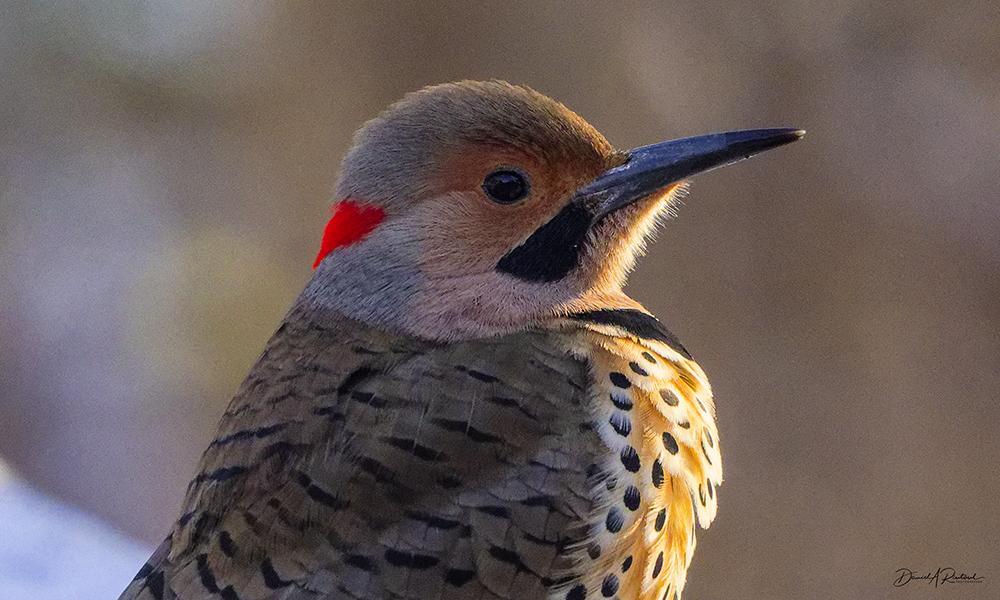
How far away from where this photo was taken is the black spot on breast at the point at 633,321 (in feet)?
7.27

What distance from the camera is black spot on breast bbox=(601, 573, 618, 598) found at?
190 centimetres

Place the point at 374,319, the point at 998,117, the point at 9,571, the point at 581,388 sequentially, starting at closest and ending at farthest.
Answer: the point at 581,388
the point at 374,319
the point at 9,571
the point at 998,117

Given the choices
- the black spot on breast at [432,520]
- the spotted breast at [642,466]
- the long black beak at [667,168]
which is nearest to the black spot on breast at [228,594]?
the black spot on breast at [432,520]

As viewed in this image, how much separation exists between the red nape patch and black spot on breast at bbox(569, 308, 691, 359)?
1.53ft

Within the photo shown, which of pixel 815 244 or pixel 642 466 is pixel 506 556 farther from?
pixel 815 244

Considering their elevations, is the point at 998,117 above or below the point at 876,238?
above

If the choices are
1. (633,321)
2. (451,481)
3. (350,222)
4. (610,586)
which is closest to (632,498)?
(610,586)

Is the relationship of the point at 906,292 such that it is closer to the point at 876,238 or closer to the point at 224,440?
the point at 876,238

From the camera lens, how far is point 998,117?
4242 mm

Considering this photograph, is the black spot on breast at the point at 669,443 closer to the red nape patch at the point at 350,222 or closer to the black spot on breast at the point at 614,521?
the black spot on breast at the point at 614,521

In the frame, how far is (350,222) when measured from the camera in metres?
2.30

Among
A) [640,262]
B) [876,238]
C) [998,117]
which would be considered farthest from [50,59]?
[998,117]

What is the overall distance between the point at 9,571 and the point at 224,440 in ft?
4.66

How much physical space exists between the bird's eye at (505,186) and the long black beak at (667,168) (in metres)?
0.13
